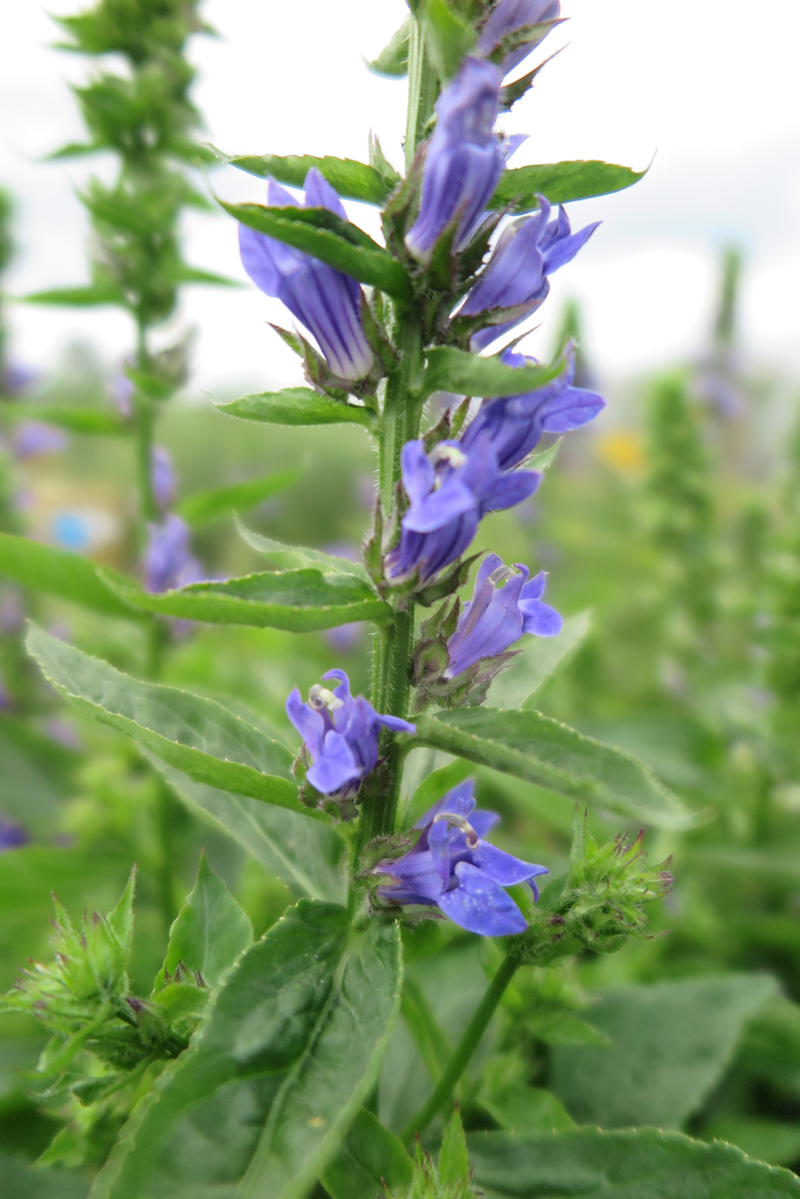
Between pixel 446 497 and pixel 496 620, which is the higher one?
pixel 446 497

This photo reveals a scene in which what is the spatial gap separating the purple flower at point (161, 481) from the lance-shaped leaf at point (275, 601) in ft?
4.50

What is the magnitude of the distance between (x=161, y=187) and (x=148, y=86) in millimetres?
196

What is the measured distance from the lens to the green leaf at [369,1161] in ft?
2.68

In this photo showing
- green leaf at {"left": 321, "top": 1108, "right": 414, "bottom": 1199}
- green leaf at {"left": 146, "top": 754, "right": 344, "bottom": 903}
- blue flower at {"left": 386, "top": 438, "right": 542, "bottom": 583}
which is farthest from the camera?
green leaf at {"left": 146, "top": 754, "right": 344, "bottom": 903}

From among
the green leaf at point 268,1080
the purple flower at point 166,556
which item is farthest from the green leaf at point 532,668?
the purple flower at point 166,556

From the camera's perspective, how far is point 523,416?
0.81 metres

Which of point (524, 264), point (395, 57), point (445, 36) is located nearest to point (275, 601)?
point (524, 264)

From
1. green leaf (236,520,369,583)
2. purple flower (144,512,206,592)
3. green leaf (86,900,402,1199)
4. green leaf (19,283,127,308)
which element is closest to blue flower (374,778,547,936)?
green leaf (86,900,402,1199)

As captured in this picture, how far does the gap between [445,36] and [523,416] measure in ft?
1.09

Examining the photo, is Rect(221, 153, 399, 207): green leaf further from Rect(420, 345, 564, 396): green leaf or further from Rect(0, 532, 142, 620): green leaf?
Rect(0, 532, 142, 620): green leaf

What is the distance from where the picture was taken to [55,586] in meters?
1.60

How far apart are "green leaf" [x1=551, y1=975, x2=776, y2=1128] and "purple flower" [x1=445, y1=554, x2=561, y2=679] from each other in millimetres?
723

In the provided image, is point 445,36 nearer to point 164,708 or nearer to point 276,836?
point 164,708

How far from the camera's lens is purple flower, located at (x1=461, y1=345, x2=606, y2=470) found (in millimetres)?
801
